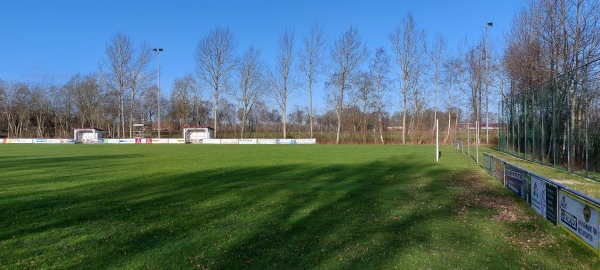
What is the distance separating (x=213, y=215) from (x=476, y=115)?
57.0m

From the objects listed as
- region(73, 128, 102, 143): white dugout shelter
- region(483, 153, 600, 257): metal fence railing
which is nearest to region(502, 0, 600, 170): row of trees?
region(483, 153, 600, 257): metal fence railing

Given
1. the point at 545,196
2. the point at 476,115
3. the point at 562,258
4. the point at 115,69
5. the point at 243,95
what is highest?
the point at 115,69

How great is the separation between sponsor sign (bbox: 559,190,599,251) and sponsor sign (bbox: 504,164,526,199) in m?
3.06

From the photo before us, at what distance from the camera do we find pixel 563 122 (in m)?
16.9

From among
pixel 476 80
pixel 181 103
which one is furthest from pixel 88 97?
pixel 476 80

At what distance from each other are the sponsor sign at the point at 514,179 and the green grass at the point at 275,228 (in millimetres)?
277

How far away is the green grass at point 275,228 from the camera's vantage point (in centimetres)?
490

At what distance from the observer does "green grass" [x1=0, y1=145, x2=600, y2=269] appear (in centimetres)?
490

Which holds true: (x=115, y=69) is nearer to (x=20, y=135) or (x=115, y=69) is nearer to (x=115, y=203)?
(x=20, y=135)

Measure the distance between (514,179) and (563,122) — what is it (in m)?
9.60

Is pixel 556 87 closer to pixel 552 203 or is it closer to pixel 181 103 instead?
pixel 552 203

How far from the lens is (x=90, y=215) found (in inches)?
296

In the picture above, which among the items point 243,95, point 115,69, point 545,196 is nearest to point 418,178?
point 545,196

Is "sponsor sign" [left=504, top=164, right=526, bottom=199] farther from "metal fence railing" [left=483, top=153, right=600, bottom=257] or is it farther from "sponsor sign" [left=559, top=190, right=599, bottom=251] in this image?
"sponsor sign" [left=559, top=190, right=599, bottom=251]
